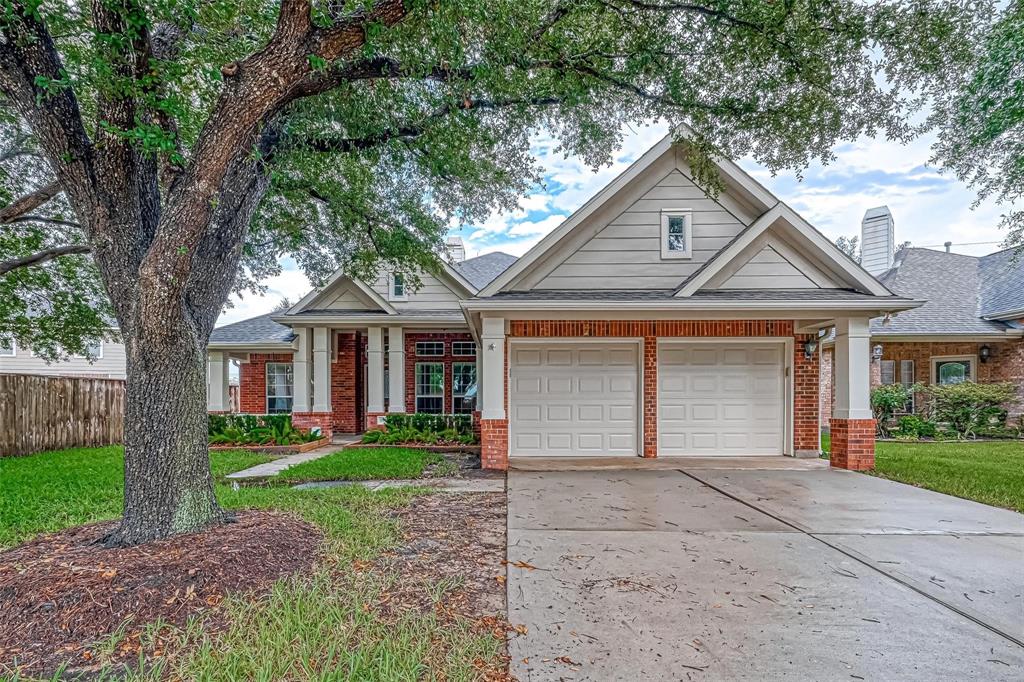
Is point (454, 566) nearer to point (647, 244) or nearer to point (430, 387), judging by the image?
point (647, 244)

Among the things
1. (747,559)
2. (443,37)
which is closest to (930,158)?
(747,559)

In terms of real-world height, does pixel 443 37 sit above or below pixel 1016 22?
below

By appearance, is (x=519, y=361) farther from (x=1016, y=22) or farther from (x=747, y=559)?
(x=1016, y=22)

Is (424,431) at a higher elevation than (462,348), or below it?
below

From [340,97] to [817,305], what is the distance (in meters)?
7.48

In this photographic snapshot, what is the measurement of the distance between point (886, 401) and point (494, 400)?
1125 cm

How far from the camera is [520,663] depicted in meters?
2.62

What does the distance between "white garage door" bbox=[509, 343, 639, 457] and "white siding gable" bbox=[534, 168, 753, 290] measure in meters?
1.31

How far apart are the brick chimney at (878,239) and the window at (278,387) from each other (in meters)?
19.8

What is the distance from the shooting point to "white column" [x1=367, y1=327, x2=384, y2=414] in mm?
12242

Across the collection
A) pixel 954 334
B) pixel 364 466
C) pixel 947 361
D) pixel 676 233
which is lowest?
pixel 364 466

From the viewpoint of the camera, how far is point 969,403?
13.0 meters

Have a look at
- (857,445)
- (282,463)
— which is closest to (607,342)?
(857,445)

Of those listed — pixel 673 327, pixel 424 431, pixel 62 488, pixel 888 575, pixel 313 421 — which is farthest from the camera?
pixel 313 421
